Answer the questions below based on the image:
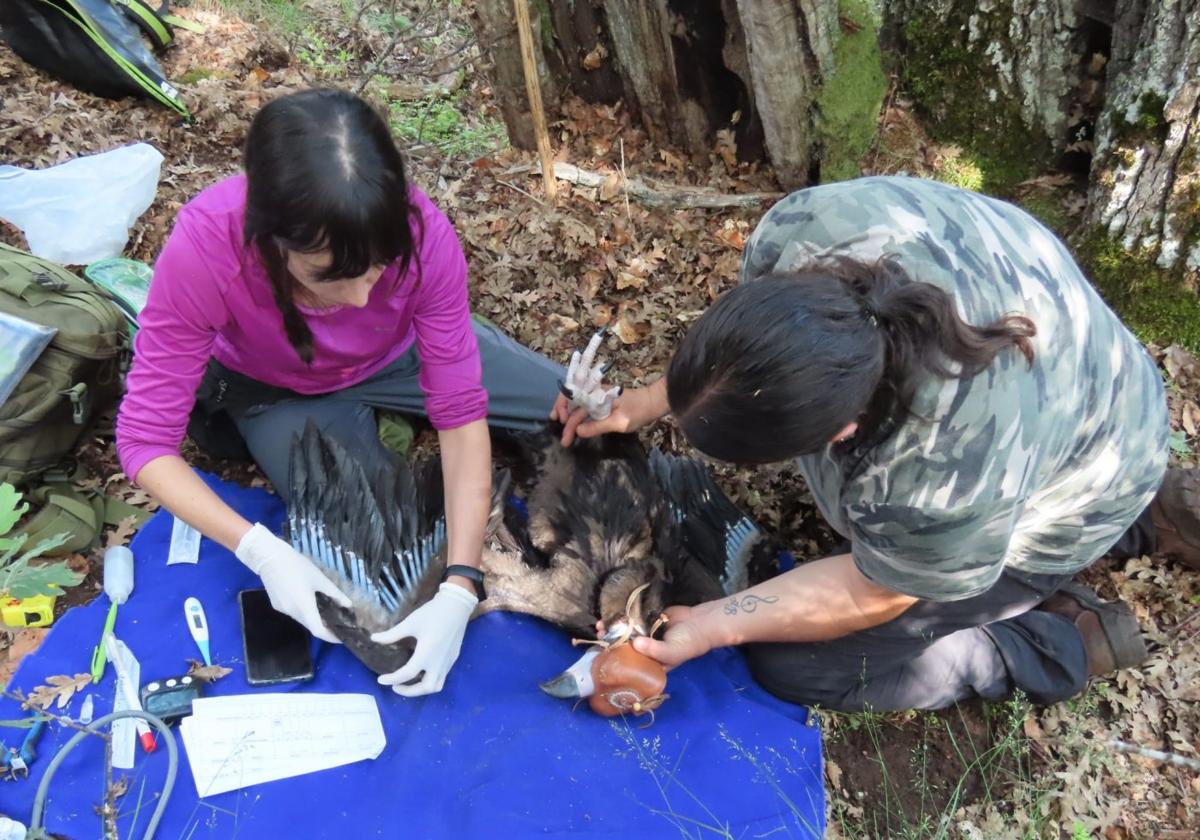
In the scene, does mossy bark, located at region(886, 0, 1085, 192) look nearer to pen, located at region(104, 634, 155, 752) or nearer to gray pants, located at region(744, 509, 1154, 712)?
gray pants, located at region(744, 509, 1154, 712)

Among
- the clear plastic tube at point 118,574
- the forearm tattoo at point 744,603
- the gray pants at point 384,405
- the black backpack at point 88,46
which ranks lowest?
the clear plastic tube at point 118,574

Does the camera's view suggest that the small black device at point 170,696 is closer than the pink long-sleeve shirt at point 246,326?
No

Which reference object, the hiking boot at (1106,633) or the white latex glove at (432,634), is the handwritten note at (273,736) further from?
the hiking boot at (1106,633)

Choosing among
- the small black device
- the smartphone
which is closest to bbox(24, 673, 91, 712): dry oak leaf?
the small black device

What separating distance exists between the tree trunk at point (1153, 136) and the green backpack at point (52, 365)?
13.5ft

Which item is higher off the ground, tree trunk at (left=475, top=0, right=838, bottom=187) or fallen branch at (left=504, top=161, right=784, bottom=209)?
tree trunk at (left=475, top=0, right=838, bottom=187)

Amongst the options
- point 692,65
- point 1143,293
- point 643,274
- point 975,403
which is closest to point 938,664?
point 975,403

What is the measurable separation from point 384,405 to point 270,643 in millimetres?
1033

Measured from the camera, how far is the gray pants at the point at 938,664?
2795 mm

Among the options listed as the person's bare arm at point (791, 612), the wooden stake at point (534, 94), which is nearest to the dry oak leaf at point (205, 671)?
the person's bare arm at point (791, 612)

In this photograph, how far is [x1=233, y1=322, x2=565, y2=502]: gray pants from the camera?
3.19 metres

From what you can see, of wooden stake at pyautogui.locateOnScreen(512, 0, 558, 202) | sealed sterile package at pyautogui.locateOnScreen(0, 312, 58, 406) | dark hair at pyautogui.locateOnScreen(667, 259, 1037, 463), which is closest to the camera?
dark hair at pyautogui.locateOnScreen(667, 259, 1037, 463)

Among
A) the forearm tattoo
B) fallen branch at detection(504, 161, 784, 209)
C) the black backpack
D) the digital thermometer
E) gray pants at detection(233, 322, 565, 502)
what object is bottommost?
the digital thermometer

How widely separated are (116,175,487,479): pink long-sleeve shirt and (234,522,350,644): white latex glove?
15.4 inches
